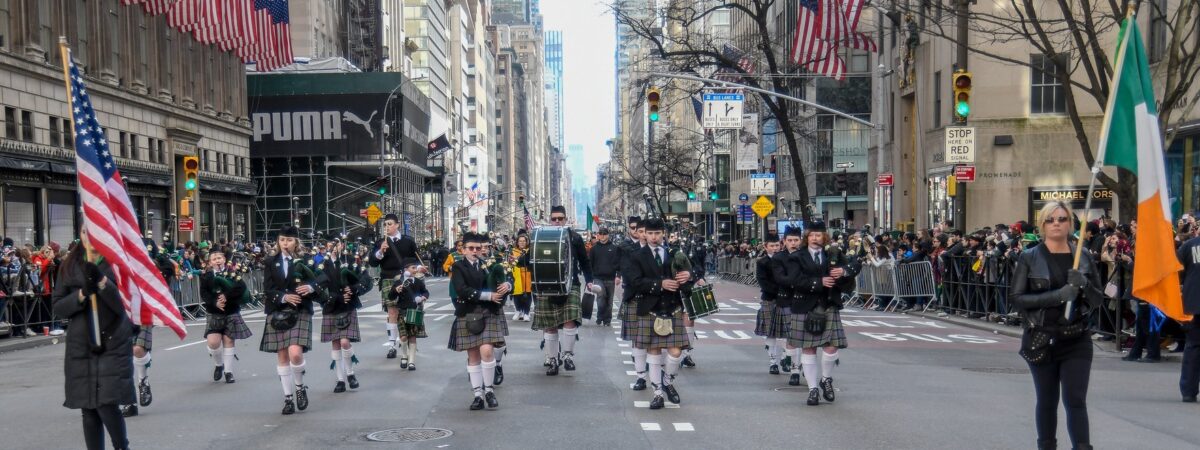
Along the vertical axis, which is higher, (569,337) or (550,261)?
(550,261)

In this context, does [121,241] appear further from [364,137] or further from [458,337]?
[364,137]

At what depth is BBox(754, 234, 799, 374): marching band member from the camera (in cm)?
1273

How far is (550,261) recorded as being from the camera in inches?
535

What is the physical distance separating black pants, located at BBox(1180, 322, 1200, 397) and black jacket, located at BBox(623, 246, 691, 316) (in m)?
4.84

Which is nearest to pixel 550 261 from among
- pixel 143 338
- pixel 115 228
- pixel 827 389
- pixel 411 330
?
pixel 411 330

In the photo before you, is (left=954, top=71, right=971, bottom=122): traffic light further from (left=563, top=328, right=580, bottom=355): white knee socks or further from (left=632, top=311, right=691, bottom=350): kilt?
(left=632, top=311, right=691, bottom=350): kilt

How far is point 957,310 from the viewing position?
80.9 ft

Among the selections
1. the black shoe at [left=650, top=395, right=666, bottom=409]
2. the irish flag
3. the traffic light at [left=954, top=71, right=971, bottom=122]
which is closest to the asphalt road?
the black shoe at [left=650, top=395, right=666, bottom=409]

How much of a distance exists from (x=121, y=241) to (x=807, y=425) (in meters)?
5.63

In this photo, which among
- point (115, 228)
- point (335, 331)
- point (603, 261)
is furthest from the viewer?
point (603, 261)

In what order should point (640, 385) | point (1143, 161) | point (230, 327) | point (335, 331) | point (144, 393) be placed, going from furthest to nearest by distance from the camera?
point (230, 327) < point (335, 331) < point (640, 385) < point (144, 393) < point (1143, 161)

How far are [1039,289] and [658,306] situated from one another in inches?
177

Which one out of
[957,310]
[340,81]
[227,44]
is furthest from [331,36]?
[957,310]

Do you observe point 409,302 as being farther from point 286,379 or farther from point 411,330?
point 286,379
